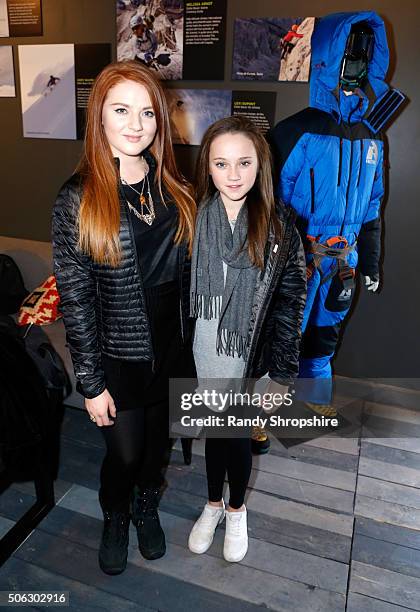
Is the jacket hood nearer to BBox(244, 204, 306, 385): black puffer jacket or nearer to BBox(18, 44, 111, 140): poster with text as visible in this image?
BBox(244, 204, 306, 385): black puffer jacket

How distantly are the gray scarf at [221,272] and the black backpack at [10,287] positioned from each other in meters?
1.77

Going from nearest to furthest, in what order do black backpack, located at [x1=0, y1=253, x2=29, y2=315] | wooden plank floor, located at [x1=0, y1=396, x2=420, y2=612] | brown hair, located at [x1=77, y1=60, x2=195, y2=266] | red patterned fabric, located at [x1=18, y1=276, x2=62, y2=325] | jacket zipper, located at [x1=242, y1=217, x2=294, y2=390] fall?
brown hair, located at [x1=77, y1=60, x2=195, y2=266]
jacket zipper, located at [x1=242, y1=217, x2=294, y2=390]
wooden plank floor, located at [x1=0, y1=396, x2=420, y2=612]
red patterned fabric, located at [x1=18, y1=276, x2=62, y2=325]
black backpack, located at [x1=0, y1=253, x2=29, y2=315]

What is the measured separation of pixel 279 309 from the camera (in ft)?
4.78

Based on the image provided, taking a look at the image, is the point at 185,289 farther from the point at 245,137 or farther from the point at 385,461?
the point at 385,461

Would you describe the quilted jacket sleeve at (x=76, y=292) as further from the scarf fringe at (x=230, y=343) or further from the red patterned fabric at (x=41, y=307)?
the red patterned fabric at (x=41, y=307)

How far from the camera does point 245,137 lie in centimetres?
130

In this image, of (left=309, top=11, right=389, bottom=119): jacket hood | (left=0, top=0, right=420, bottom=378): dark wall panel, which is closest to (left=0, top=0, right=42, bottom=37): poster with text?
(left=0, top=0, right=420, bottom=378): dark wall panel

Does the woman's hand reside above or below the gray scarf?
below

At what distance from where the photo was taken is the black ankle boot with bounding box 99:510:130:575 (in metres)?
1.66

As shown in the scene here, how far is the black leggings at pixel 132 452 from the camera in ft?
Answer: 4.86

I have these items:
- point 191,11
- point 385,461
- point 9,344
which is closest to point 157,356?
point 9,344

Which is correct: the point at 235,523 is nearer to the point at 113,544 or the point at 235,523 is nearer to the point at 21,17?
the point at 113,544

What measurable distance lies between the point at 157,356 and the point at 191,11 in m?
2.10

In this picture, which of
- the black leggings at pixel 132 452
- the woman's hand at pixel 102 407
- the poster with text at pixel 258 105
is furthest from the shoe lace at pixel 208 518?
the poster with text at pixel 258 105
